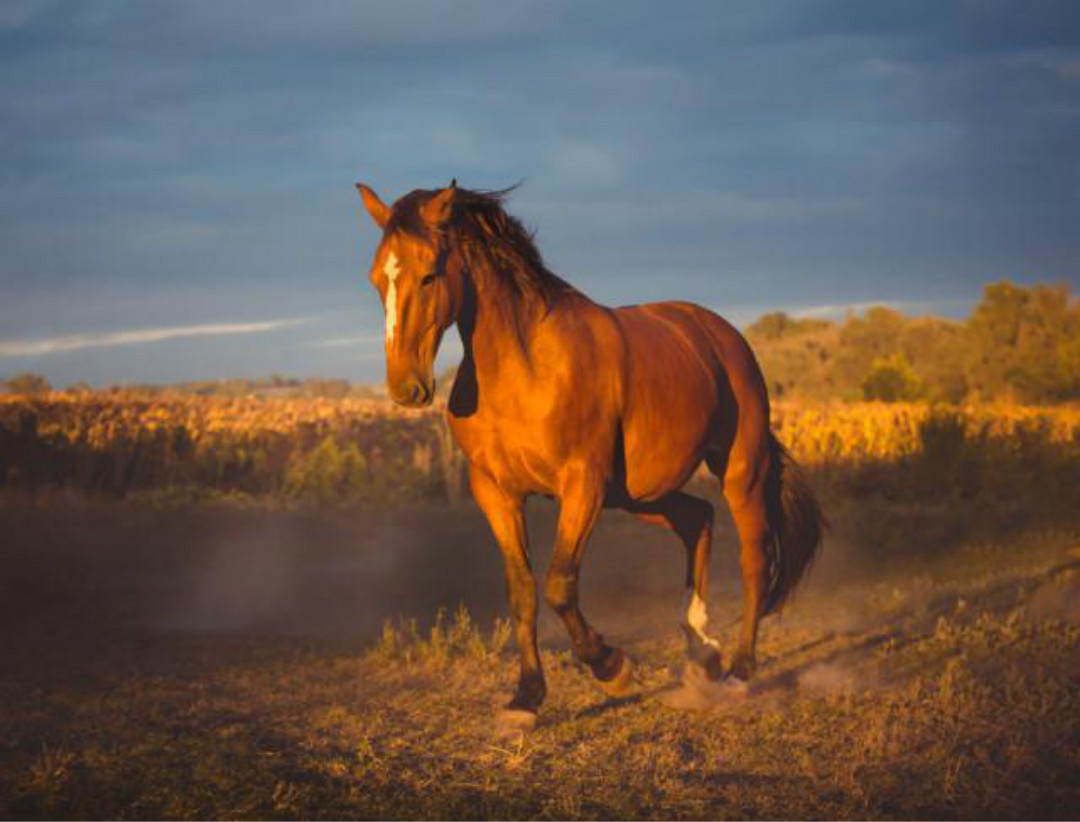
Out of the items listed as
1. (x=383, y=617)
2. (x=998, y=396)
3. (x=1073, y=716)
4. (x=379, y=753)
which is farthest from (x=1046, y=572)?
(x=998, y=396)

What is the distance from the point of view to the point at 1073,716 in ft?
20.9

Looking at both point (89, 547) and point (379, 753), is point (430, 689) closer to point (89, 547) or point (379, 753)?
point (379, 753)

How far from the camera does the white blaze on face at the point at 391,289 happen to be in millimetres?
5223

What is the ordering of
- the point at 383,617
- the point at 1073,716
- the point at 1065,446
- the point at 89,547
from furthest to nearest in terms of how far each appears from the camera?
the point at 1065,446, the point at 89,547, the point at 383,617, the point at 1073,716

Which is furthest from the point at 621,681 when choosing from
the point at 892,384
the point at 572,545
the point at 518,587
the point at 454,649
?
the point at 892,384

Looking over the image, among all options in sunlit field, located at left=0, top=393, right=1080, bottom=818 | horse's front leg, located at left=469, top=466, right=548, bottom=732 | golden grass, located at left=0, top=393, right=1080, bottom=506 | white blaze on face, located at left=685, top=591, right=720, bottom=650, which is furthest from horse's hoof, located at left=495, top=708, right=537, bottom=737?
golden grass, located at left=0, top=393, right=1080, bottom=506

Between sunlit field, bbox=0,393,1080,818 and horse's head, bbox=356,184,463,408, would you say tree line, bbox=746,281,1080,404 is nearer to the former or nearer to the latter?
sunlit field, bbox=0,393,1080,818

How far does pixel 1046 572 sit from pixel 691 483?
7.13 m

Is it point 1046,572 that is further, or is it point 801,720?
point 1046,572

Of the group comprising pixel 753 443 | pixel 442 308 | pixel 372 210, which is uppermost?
pixel 372 210

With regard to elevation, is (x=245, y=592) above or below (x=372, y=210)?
below

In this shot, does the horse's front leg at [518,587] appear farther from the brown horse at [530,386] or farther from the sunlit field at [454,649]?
the sunlit field at [454,649]

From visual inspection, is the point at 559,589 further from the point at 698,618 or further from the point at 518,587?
the point at 698,618

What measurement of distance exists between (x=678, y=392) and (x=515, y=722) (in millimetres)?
2098
